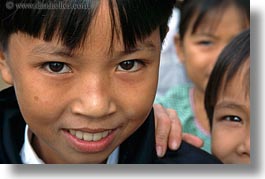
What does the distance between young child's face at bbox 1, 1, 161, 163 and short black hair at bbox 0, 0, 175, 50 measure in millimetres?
15

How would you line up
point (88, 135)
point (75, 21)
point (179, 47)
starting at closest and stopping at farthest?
point (75, 21), point (88, 135), point (179, 47)

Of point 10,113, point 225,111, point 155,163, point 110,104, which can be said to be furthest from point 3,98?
point 225,111

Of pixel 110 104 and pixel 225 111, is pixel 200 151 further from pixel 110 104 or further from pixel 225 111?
pixel 110 104

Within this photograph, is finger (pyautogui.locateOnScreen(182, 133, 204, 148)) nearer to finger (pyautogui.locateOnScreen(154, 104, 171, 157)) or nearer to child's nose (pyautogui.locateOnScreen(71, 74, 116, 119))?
finger (pyautogui.locateOnScreen(154, 104, 171, 157))

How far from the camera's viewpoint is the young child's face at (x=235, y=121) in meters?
1.04

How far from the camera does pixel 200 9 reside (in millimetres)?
→ 1064

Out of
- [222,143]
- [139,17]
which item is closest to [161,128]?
[222,143]

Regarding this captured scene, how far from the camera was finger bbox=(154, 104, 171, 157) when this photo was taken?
1.02 meters

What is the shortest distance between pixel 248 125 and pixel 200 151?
0.36ft

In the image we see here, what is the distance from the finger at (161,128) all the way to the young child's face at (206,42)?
0.33 ft

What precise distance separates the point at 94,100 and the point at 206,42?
0.96 feet

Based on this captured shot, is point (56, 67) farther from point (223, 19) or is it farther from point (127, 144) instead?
point (223, 19)

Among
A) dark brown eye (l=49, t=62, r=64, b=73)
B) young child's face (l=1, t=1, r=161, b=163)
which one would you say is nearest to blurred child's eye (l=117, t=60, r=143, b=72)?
young child's face (l=1, t=1, r=161, b=163)

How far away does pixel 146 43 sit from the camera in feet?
3.01
